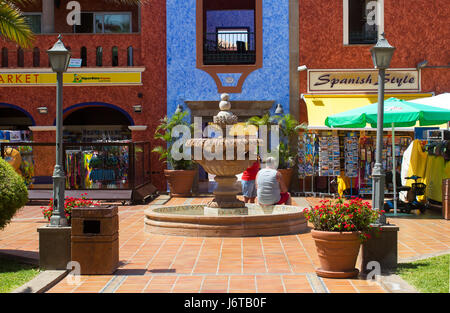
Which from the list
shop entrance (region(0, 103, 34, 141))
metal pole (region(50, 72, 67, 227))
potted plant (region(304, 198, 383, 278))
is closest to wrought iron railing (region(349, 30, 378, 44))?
shop entrance (region(0, 103, 34, 141))

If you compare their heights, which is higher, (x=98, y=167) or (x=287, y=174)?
(x=98, y=167)

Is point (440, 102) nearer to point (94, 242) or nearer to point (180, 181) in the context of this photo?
point (180, 181)

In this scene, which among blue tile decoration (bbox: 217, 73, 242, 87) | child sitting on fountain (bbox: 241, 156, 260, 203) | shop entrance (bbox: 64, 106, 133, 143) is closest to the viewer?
child sitting on fountain (bbox: 241, 156, 260, 203)

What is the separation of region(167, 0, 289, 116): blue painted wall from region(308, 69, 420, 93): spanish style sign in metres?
0.98

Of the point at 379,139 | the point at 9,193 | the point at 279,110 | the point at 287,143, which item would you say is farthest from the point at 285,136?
the point at 9,193

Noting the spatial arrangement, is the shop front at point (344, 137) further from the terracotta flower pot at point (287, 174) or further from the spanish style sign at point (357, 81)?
the terracotta flower pot at point (287, 174)

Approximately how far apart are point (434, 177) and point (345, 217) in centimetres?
807

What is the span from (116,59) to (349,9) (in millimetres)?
8090

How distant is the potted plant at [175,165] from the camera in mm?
18625

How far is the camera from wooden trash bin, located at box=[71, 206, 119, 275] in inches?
306

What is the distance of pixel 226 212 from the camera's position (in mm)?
11906

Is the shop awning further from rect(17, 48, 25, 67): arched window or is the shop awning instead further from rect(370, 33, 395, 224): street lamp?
rect(370, 33, 395, 224): street lamp

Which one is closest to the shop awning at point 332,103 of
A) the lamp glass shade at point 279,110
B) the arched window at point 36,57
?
the lamp glass shade at point 279,110

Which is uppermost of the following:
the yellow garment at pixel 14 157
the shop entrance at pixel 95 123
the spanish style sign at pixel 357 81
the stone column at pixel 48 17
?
the stone column at pixel 48 17
